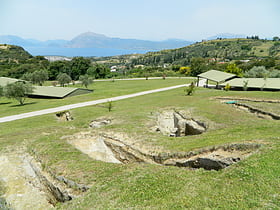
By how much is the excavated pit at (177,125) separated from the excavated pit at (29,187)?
1345 centimetres

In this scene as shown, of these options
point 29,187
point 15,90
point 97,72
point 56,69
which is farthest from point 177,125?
point 56,69

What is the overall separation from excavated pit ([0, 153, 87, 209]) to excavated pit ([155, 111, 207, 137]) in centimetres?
1345

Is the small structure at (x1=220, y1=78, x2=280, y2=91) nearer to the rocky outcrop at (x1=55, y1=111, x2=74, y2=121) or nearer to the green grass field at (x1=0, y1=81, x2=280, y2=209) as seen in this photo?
the green grass field at (x1=0, y1=81, x2=280, y2=209)

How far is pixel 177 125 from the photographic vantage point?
90.6 feet

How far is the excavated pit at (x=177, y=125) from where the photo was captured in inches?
963

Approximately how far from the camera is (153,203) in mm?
9555

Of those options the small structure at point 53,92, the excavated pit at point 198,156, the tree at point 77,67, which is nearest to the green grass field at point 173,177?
the excavated pit at point 198,156

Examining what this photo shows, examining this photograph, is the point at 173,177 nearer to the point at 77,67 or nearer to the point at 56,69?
the point at 77,67

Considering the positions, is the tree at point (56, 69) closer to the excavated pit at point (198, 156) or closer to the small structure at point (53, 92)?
the small structure at point (53, 92)

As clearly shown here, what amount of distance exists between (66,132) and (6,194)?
1000 cm

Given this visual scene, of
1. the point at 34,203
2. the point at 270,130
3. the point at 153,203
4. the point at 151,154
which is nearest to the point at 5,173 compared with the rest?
the point at 34,203

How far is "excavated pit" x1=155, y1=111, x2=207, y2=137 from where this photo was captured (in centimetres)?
2447

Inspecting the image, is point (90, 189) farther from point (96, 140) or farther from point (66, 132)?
point (66, 132)

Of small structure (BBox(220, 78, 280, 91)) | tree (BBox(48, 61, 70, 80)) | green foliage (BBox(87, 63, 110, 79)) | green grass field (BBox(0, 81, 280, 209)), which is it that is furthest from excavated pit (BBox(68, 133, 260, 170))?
tree (BBox(48, 61, 70, 80))
